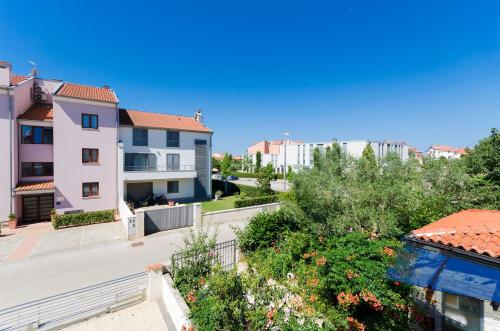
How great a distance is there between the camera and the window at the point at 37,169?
734 inches

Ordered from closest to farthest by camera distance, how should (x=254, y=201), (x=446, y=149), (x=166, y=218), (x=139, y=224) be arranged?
(x=139, y=224) < (x=166, y=218) < (x=254, y=201) < (x=446, y=149)

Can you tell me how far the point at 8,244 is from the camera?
561 inches

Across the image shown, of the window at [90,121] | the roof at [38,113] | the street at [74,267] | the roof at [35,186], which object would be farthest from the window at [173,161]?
the street at [74,267]

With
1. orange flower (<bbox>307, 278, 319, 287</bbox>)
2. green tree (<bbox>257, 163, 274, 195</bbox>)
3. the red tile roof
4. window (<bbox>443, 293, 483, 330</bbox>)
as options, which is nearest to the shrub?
orange flower (<bbox>307, 278, 319, 287</bbox>)

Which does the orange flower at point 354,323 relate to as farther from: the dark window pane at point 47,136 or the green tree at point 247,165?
the green tree at point 247,165

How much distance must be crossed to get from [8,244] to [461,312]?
72.8ft

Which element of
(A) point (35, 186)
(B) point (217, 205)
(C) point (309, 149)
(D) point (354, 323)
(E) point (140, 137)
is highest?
(C) point (309, 149)

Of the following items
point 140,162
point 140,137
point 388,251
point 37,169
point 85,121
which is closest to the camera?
point 388,251

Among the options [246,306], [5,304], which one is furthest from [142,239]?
[246,306]

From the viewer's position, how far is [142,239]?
1548cm

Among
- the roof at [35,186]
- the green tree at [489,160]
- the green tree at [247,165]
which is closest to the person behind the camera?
the green tree at [489,160]

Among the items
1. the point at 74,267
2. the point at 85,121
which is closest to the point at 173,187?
the point at 85,121

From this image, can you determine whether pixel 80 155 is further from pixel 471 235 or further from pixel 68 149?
pixel 471 235

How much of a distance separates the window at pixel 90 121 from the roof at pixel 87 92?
1549mm
